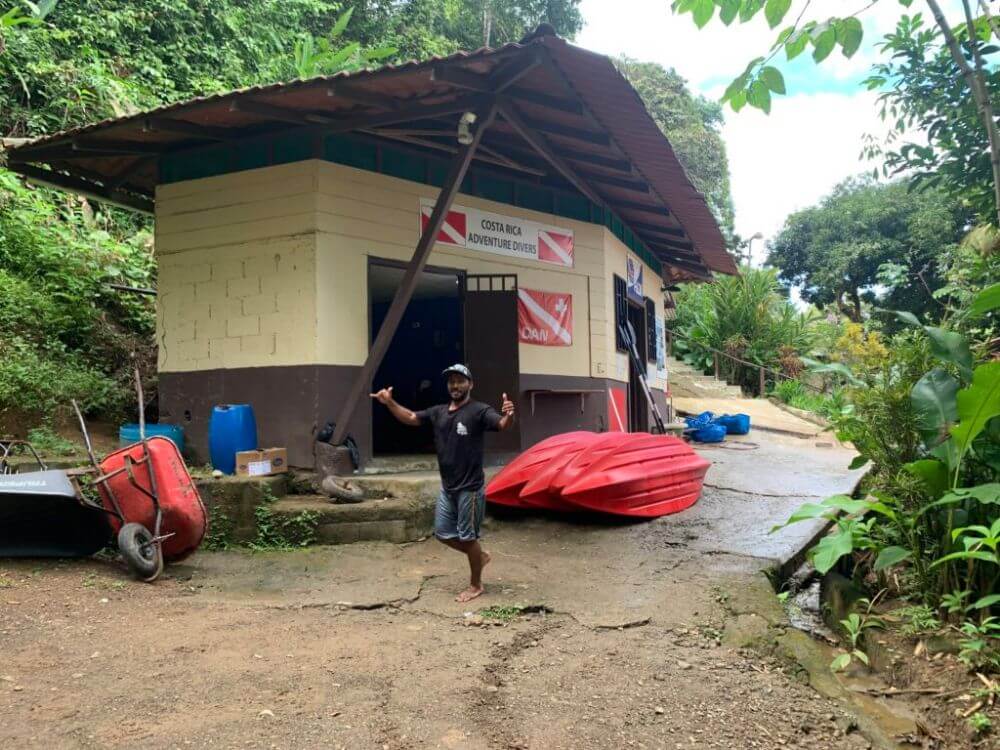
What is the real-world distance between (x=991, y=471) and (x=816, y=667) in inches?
65.4

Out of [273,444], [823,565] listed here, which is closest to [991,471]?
[823,565]

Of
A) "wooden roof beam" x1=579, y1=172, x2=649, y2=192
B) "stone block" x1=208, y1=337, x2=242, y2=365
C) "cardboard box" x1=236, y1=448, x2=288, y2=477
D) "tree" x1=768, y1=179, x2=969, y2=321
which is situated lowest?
"cardboard box" x1=236, y1=448, x2=288, y2=477

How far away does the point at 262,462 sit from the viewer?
21.2 ft

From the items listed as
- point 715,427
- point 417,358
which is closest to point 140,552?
point 417,358

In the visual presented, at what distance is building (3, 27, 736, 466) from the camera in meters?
6.28

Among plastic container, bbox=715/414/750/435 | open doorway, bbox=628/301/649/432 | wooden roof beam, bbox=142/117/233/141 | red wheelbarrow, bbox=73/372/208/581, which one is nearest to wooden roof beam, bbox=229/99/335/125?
wooden roof beam, bbox=142/117/233/141

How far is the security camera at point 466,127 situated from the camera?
630 cm

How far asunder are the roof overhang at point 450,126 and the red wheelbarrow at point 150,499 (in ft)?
9.20

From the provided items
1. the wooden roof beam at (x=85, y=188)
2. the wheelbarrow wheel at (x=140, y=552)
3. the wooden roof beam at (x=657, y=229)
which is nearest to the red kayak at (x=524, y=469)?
the wheelbarrow wheel at (x=140, y=552)

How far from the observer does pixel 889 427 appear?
15.3 feet

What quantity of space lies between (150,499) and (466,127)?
12.9 ft

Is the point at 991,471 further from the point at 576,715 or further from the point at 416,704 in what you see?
the point at 416,704

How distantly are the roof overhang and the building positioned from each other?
0.08 feet

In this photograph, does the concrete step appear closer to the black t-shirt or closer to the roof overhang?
the black t-shirt
